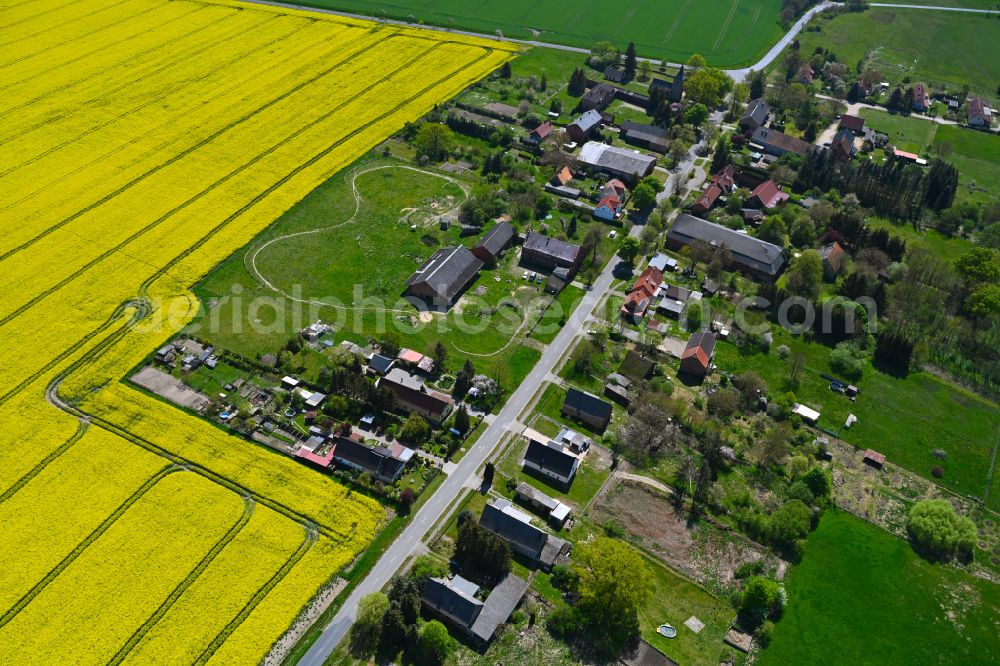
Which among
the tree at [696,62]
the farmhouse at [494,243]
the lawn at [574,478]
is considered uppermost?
the tree at [696,62]

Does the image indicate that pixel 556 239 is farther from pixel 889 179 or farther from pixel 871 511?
pixel 889 179

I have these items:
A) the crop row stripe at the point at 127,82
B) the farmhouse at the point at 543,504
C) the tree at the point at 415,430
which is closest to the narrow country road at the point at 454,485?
the tree at the point at 415,430

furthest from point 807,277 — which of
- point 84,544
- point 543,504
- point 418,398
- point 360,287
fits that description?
point 84,544

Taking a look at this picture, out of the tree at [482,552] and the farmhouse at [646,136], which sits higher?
the farmhouse at [646,136]

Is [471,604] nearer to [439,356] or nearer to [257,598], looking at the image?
[257,598]

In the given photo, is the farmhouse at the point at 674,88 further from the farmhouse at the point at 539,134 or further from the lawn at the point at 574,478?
the lawn at the point at 574,478

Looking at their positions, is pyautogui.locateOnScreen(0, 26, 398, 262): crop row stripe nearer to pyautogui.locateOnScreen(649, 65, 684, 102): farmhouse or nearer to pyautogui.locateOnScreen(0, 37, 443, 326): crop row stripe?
pyautogui.locateOnScreen(0, 37, 443, 326): crop row stripe

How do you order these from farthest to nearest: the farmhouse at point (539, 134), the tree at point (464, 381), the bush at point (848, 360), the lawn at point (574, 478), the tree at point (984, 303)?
the farmhouse at point (539, 134)
the tree at point (984, 303)
the bush at point (848, 360)
the tree at point (464, 381)
the lawn at point (574, 478)
